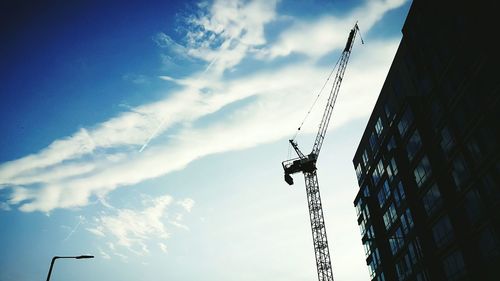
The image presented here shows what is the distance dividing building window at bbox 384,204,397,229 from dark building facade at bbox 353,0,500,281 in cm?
15

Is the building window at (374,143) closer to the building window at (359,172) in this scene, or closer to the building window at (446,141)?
the building window at (359,172)

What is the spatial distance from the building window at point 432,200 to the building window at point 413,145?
4.56m

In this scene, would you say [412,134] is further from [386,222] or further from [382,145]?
[386,222]

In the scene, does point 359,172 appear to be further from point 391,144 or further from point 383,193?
point 391,144

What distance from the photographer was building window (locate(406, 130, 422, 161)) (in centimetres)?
3426

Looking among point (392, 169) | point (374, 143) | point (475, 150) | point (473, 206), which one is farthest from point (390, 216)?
point (475, 150)

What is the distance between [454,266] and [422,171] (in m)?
9.54

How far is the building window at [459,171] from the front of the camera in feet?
90.4

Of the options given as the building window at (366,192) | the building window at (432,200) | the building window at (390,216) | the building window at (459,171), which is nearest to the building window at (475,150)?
the building window at (459,171)

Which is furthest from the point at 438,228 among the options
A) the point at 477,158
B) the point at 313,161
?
the point at 313,161

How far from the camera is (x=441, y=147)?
30984 mm

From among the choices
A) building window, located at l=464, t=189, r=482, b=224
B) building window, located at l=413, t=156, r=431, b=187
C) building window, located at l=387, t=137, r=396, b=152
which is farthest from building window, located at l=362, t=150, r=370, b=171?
building window, located at l=464, t=189, r=482, b=224

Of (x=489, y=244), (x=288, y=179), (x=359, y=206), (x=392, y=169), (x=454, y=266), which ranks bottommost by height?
(x=454, y=266)

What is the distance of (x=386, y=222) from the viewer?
44.6 m
